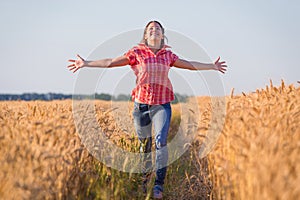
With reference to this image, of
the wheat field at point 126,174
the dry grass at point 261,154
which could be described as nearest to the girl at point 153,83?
the wheat field at point 126,174

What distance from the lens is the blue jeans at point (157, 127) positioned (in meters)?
5.36

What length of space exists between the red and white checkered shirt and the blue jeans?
0.10 meters

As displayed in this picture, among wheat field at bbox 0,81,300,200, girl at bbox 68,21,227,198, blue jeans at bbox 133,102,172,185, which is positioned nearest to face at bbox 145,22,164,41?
girl at bbox 68,21,227,198

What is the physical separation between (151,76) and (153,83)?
0.31 ft

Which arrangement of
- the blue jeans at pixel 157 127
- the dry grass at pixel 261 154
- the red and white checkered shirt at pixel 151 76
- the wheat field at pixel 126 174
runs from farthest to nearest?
1. the red and white checkered shirt at pixel 151 76
2. the blue jeans at pixel 157 127
3. the wheat field at pixel 126 174
4. the dry grass at pixel 261 154

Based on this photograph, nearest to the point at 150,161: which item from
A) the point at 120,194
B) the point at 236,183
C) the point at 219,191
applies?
the point at 120,194

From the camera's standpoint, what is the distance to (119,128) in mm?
7191

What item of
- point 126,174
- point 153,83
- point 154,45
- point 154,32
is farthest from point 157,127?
point 154,32

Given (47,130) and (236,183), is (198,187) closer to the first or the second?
(236,183)

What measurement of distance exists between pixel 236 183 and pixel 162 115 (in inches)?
67.3

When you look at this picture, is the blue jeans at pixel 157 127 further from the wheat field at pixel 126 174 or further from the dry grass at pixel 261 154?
the dry grass at pixel 261 154

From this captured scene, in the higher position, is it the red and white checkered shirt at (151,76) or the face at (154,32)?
the face at (154,32)

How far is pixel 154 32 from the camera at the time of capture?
554 centimetres

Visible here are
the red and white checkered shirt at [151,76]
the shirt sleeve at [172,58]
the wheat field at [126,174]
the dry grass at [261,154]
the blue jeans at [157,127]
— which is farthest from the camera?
the shirt sleeve at [172,58]
